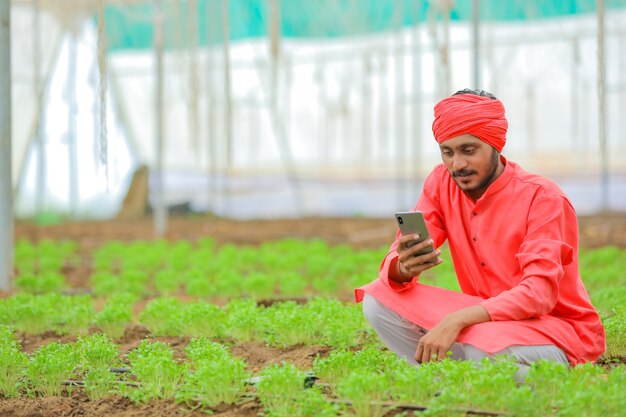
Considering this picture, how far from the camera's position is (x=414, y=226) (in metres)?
3.64

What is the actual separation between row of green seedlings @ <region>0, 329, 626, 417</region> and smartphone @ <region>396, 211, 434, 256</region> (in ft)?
1.67

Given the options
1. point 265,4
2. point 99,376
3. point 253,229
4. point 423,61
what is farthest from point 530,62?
point 99,376

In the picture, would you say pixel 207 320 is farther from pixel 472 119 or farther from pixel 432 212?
pixel 472 119

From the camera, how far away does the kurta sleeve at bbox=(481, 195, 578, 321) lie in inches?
135

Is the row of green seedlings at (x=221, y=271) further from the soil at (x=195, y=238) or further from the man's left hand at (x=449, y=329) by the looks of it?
the man's left hand at (x=449, y=329)

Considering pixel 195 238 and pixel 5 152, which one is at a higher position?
pixel 5 152

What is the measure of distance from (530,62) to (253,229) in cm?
791

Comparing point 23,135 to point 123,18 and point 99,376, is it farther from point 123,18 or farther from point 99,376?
point 99,376

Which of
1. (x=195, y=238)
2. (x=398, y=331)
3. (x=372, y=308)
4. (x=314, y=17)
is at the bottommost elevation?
(x=195, y=238)

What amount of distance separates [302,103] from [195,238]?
8.77 meters

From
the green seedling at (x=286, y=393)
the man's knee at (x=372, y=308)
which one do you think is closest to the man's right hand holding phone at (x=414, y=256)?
the man's knee at (x=372, y=308)

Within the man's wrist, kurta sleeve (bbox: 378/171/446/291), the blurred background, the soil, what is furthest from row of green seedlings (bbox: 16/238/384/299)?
the blurred background

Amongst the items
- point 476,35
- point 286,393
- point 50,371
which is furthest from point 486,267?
point 476,35

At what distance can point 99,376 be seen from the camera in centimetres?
394
